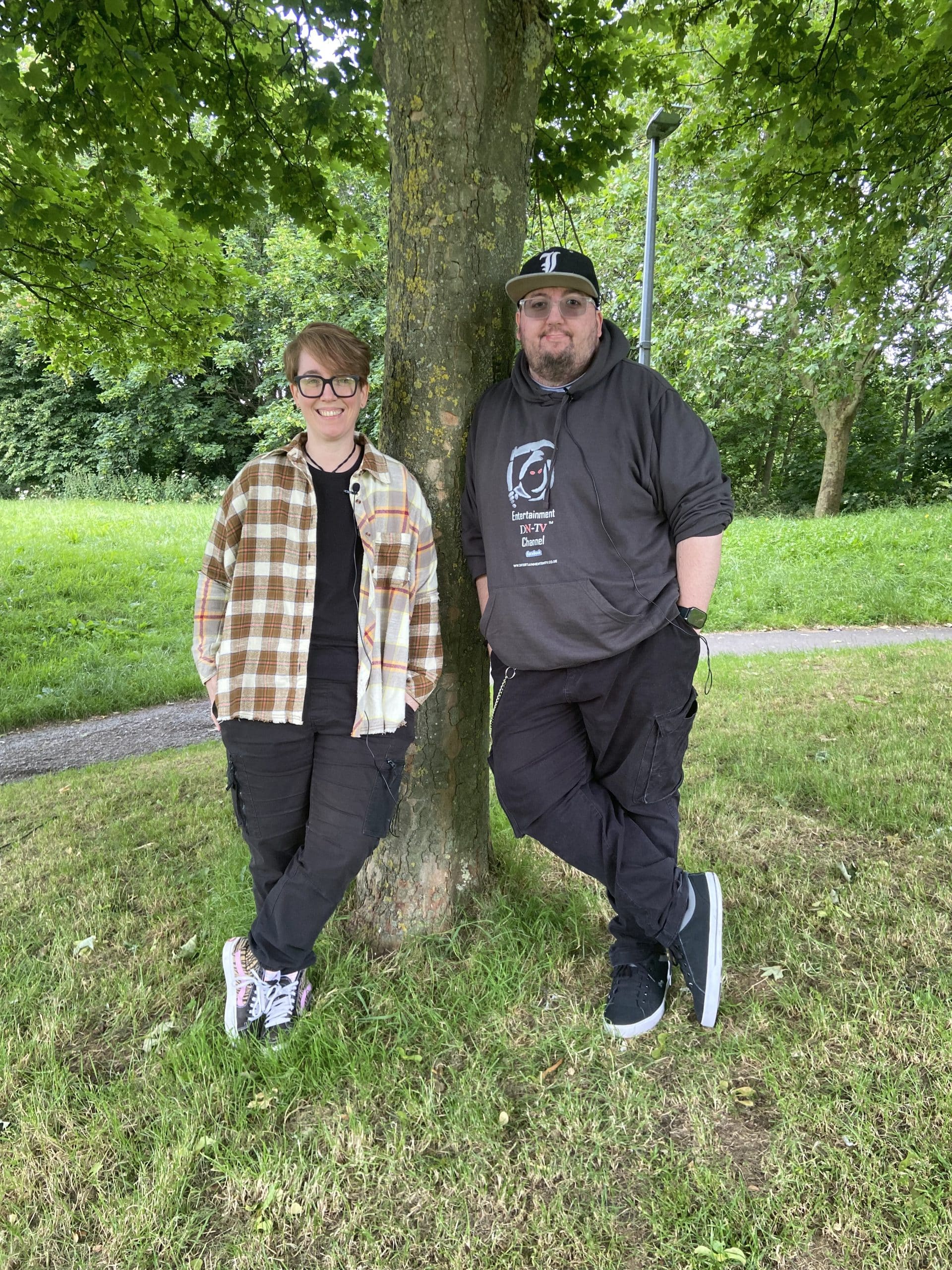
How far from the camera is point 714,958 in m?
2.55

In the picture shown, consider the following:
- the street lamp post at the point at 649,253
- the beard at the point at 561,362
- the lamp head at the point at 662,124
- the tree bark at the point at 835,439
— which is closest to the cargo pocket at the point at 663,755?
the beard at the point at 561,362

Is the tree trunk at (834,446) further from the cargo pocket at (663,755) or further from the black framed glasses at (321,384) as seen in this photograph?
the black framed glasses at (321,384)

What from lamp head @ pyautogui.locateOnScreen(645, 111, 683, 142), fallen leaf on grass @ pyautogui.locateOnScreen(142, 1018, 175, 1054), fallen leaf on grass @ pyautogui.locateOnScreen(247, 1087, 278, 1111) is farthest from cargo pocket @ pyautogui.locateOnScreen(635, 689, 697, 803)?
lamp head @ pyautogui.locateOnScreen(645, 111, 683, 142)

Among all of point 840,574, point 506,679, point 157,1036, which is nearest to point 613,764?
point 506,679

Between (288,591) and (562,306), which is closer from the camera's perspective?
(288,591)

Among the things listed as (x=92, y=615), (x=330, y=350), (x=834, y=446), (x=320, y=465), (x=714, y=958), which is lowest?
(x=92, y=615)

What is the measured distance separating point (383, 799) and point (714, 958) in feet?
4.00

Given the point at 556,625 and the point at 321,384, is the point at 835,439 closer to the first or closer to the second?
the point at 556,625

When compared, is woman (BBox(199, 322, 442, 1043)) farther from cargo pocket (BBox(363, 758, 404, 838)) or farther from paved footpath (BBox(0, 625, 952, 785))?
paved footpath (BBox(0, 625, 952, 785))

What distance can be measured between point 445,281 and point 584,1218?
283 cm

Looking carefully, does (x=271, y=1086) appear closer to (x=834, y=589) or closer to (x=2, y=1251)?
(x=2, y=1251)

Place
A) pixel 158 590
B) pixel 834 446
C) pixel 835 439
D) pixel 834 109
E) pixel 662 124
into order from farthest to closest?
pixel 834 446, pixel 835 439, pixel 158 590, pixel 662 124, pixel 834 109

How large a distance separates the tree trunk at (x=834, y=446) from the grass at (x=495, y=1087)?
Answer: 55.4ft

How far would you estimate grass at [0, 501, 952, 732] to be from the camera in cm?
789
